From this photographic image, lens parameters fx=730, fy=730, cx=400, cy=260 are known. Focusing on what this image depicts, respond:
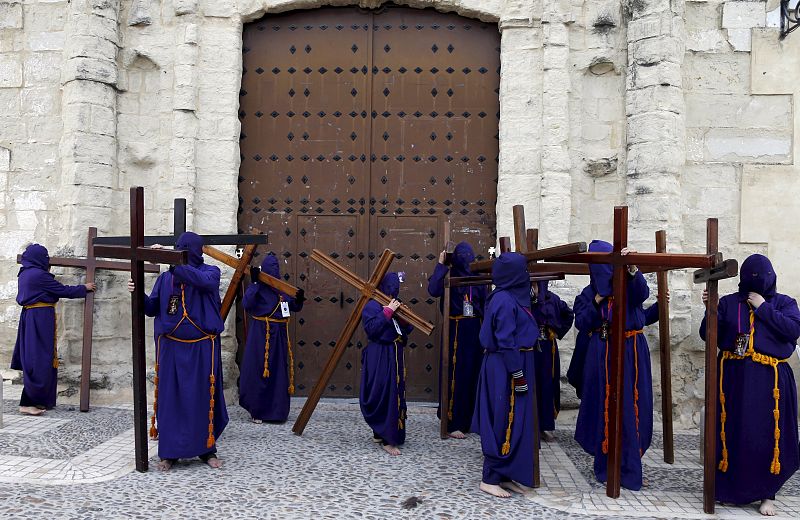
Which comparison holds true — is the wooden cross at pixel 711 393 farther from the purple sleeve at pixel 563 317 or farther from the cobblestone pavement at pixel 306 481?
the purple sleeve at pixel 563 317

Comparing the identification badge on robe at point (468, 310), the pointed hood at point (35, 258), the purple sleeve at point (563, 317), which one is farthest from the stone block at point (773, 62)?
the pointed hood at point (35, 258)

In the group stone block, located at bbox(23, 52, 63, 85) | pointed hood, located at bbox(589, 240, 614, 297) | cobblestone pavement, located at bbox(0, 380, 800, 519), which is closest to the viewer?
cobblestone pavement, located at bbox(0, 380, 800, 519)

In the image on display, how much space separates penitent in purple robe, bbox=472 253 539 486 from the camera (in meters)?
4.68

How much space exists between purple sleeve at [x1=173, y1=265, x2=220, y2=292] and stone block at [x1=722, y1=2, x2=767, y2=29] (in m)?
5.44

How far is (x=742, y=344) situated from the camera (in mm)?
4648

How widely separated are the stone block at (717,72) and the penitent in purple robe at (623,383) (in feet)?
9.09

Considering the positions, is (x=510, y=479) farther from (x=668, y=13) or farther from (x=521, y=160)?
(x=668, y=13)

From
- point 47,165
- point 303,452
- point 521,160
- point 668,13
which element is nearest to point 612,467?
point 303,452

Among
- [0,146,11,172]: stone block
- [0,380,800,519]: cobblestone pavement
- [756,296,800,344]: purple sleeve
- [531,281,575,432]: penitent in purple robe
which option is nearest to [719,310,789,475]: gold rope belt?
[756,296,800,344]: purple sleeve

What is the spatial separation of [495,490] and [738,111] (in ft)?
15.2

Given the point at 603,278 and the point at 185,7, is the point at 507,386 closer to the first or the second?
the point at 603,278

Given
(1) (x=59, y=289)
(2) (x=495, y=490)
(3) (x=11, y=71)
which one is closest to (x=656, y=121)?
(2) (x=495, y=490)

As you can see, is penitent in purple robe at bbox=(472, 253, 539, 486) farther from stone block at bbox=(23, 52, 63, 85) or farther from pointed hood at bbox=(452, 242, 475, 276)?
stone block at bbox=(23, 52, 63, 85)

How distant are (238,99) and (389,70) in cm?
161
